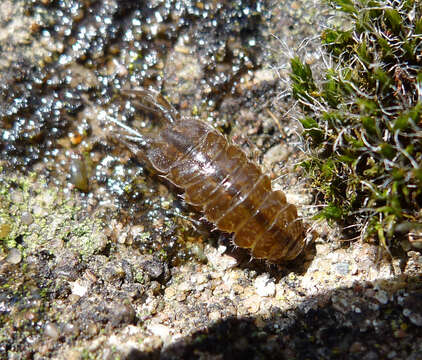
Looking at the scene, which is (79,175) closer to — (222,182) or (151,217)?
(151,217)

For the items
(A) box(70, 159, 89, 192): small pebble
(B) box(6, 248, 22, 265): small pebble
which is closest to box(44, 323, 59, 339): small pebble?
(B) box(6, 248, 22, 265): small pebble

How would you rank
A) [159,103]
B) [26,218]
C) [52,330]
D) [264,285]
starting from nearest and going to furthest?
1. [52,330]
2. [264,285]
3. [26,218]
4. [159,103]

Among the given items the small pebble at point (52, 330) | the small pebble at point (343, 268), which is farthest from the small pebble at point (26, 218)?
the small pebble at point (343, 268)

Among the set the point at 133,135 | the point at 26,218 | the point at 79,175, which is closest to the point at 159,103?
the point at 133,135

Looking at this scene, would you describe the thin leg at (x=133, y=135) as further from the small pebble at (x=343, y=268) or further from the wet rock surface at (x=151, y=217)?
the small pebble at (x=343, y=268)

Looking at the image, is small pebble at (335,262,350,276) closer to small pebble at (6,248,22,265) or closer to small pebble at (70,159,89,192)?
small pebble at (70,159,89,192)

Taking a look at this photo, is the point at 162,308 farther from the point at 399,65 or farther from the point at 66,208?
the point at 399,65

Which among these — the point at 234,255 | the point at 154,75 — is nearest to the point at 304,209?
the point at 234,255
